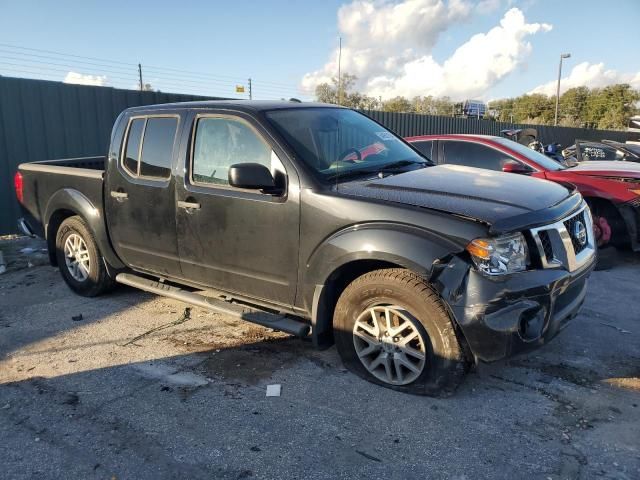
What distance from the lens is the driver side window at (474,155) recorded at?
720 centimetres

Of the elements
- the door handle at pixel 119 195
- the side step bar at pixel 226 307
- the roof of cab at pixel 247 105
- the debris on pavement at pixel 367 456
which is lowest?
the debris on pavement at pixel 367 456

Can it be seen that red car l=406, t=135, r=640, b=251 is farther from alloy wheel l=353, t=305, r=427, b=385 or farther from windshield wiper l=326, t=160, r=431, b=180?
alloy wheel l=353, t=305, r=427, b=385

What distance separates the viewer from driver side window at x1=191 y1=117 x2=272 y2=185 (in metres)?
3.79

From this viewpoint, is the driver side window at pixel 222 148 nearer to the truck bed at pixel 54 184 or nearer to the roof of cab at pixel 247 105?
the roof of cab at pixel 247 105

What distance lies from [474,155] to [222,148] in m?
4.56

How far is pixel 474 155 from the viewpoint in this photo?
7422mm

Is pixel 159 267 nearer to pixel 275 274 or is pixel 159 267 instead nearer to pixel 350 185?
pixel 275 274

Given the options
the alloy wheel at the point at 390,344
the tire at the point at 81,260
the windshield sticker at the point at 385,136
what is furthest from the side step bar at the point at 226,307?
the windshield sticker at the point at 385,136

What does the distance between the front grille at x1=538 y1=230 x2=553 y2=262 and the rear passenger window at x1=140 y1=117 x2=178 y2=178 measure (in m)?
2.87

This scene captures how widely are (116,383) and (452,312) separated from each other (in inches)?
92.3

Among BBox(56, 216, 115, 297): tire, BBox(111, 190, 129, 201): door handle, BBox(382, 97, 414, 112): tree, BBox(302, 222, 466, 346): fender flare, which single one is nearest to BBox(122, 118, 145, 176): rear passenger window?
BBox(111, 190, 129, 201): door handle

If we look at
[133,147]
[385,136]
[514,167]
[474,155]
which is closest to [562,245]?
[385,136]

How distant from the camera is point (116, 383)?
11.8ft

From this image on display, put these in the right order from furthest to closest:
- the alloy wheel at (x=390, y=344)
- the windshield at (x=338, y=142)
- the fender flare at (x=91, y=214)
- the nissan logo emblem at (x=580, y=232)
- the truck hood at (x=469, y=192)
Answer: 1. the fender flare at (x=91, y=214)
2. the windshield at (x=338, y=142)
3. the nissan logo emblem at (x=580, y=232)
4. the alloy wheel at (x=390, y=344)
5. the truck hood at (x=469, y=192)
